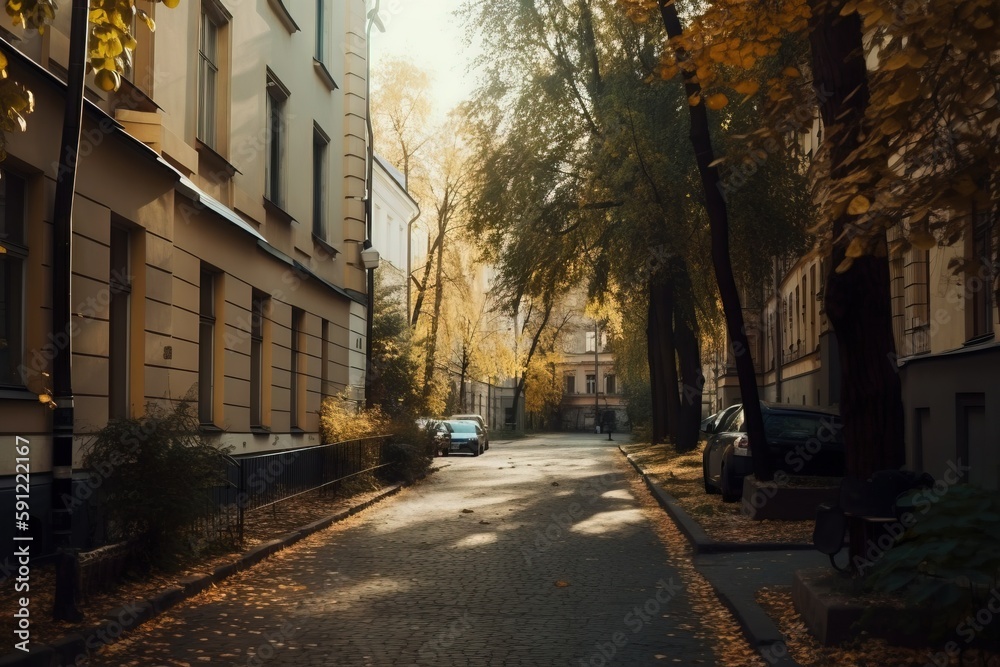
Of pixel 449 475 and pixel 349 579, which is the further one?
pixel 449 475

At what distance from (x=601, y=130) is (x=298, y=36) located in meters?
6.99

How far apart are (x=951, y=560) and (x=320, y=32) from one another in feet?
65.9

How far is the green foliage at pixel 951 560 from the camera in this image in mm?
5566

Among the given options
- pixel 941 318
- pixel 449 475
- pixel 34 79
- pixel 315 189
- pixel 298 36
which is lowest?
pixel 449 475

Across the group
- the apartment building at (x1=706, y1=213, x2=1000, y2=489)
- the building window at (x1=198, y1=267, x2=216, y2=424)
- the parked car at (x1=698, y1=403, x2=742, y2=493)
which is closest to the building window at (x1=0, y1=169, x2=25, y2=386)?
the building window at (x1=198, y1=267, x2=216, y2=424)

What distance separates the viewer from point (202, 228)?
14.8 metres

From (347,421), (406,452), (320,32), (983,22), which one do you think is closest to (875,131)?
(983,22)

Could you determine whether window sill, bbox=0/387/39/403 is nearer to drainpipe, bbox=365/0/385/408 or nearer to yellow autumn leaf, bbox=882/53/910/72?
yellow autumn leaf, bbox=882/53/910/72

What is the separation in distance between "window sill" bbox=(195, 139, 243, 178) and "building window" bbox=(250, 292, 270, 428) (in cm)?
247

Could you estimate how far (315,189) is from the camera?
2320 cm

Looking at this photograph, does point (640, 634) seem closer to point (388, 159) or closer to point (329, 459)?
point (329, 459)

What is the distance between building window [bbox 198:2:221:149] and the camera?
15.5 meters

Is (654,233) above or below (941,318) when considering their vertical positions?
above

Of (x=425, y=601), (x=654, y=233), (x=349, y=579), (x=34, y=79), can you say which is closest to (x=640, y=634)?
(x=425, y=601)
